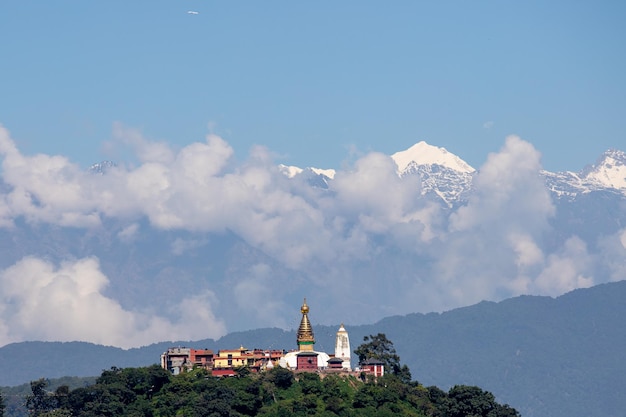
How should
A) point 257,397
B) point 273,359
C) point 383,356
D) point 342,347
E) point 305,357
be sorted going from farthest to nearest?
point 383,356 < point 342,347 < point 273,359 < point 305,357 < point 257,397

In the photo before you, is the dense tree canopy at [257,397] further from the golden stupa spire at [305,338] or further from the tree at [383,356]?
the tree at [383,356]

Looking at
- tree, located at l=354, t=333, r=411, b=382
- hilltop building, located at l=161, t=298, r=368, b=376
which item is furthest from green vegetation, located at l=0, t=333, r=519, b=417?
tree, located at l=354, t=333, r=411, b=382

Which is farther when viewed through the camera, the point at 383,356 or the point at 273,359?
the point at 383,356

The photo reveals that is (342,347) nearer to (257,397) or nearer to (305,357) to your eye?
(305,357)

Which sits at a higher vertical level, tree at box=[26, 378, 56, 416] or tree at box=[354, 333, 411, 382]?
tree at box=[354, 333, 411, 382]

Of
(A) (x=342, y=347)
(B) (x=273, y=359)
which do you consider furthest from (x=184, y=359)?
(A) (x=342, y=347)

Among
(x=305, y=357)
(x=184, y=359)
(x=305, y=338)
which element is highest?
(x=305, y=338)

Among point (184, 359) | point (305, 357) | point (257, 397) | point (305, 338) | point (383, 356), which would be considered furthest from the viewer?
point (383, 356)

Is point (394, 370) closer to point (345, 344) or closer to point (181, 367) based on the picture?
point (345, 344)

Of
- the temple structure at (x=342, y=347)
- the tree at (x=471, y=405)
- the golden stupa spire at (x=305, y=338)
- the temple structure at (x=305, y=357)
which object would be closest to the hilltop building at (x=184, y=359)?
the temple structure at (x=305, y=357)

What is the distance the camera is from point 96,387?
152m

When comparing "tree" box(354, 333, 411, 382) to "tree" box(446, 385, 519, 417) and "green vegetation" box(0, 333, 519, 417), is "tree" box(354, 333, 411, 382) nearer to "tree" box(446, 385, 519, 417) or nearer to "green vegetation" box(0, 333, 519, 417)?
"green vegetation" box(0, 333, 519, 417)

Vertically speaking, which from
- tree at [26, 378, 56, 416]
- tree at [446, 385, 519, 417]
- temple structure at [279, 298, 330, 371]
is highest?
temple structure at [279, 298, 330, 371]

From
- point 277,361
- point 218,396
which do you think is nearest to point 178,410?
point 218,396
